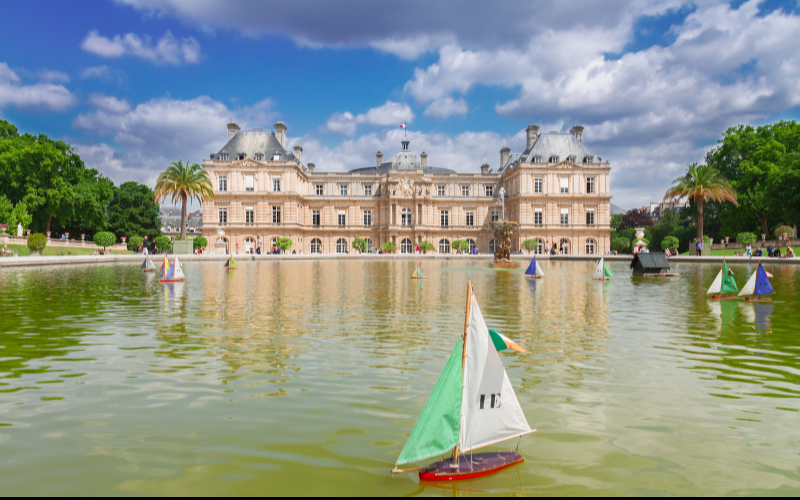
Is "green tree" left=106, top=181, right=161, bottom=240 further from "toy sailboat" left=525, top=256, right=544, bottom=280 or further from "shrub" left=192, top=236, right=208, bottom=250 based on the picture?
"toy sailboat" left=525, top=256, right=544, bottom=280

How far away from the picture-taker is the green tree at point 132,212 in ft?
220

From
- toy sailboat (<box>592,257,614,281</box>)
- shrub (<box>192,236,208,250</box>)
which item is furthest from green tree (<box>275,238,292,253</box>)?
toy sailboat (<box>592,257,614,281</box>)

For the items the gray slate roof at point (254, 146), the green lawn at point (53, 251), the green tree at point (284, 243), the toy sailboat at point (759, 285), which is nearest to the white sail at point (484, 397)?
the toy sailboat at point (759, 285)

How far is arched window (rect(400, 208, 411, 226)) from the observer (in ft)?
222

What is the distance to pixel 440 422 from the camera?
3.89 metres

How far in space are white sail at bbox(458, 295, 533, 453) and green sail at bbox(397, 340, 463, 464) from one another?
0.07m

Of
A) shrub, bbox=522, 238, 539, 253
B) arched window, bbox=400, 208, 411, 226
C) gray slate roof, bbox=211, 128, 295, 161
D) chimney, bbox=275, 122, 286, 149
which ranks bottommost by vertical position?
shrub, bbox=522, 238, 539, 253

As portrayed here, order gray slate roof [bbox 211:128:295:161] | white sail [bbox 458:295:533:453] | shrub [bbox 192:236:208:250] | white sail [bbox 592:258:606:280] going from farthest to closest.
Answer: gray slate roof [bbox 211:128:295:161] < shrub [bbox 192:236:208:250] < white sail [bbox 592:258:606:280] < white sail [bbox 458:295:533:453]

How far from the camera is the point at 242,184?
2512 inches

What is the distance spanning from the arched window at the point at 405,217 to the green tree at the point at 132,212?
108 feet

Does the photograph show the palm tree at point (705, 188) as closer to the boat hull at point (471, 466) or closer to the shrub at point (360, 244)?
the shrub at point (360, 244)

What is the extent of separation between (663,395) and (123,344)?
8.01 metres

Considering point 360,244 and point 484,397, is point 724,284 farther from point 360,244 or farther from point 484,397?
point 360,244

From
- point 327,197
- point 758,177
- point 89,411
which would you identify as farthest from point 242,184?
point 89,411
